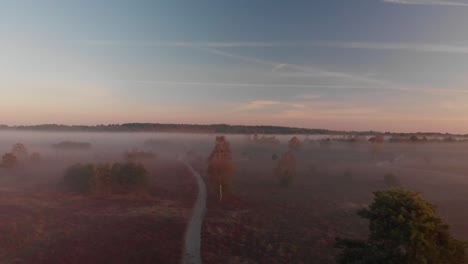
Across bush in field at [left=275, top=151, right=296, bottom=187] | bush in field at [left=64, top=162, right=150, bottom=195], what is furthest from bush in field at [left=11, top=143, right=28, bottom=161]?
bush in field at [left=275, top=151, right=296, bottom=187]

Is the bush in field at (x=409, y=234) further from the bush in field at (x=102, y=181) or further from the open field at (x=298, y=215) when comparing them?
the bush in field at (x=102, y=181)

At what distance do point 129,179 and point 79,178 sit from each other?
1467 cm

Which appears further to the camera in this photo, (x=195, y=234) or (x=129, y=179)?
(x=129, y=179)

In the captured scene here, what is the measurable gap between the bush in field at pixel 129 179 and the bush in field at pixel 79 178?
224 inches

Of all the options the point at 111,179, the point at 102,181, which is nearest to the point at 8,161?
the point at 102,181

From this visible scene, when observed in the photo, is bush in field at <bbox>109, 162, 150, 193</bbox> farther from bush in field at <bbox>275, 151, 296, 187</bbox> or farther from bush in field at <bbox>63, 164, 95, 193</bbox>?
bush in field at <bbox>275, 151, 296, 187</bbox>

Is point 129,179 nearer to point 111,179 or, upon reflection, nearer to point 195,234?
point 111,179

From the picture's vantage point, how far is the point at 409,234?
66.4 ft

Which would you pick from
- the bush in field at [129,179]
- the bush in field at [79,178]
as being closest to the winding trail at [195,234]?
the bush in field at [129,179]

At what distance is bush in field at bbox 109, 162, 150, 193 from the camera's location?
77438 millimetres

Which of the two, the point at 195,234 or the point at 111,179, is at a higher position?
the point at 111,179

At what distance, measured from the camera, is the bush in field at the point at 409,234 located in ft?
66.5

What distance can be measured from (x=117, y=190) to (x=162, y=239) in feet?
135

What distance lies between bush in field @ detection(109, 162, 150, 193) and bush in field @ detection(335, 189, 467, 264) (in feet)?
213
